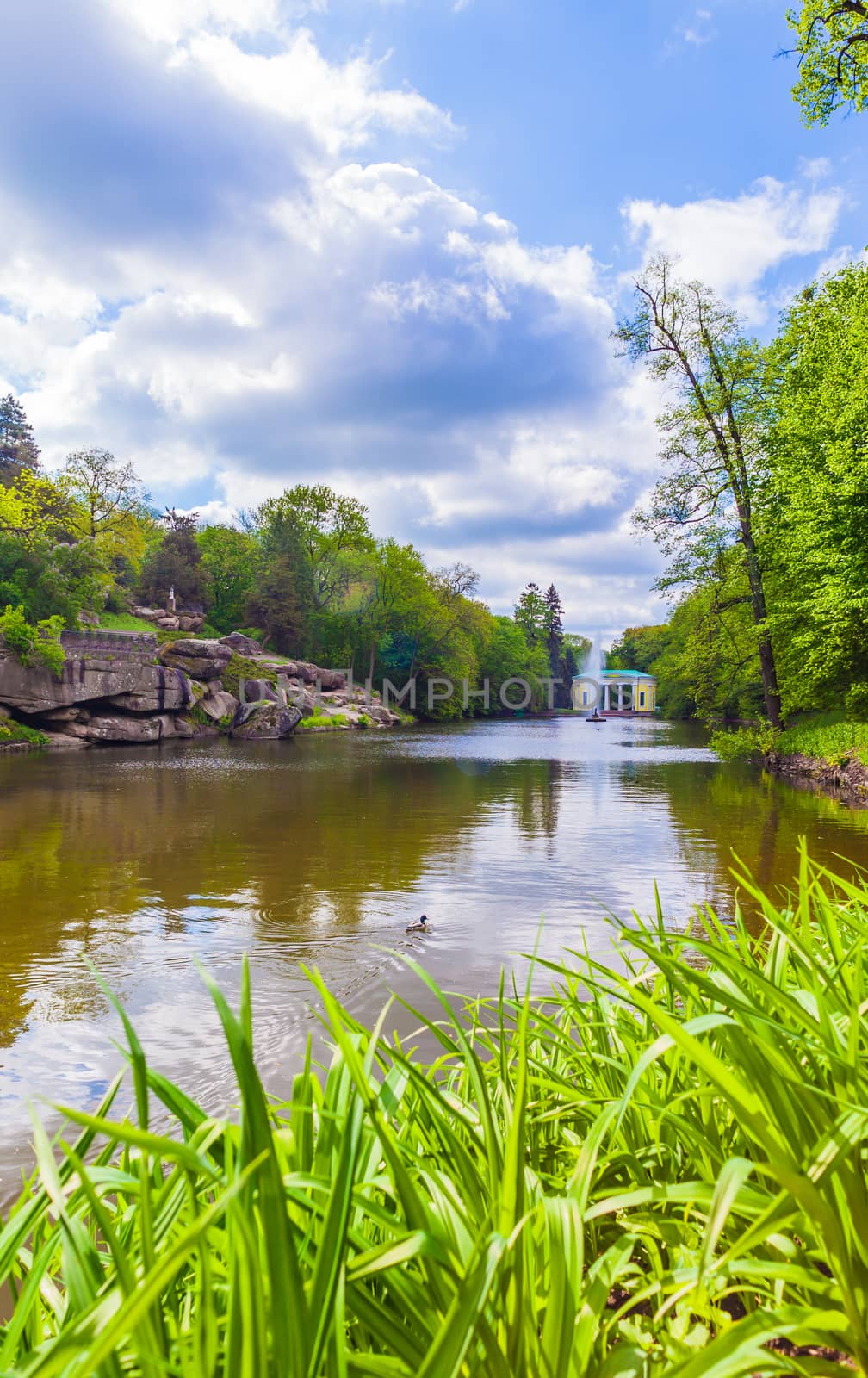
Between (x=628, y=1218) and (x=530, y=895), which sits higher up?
(x=628, y=1218)

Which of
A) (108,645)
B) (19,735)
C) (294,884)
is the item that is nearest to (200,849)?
(294,884)

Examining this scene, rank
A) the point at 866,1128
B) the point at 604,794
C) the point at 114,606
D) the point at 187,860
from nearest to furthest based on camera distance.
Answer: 1. the point at 866,1128
2. the point at 187,860
3. the point at 604,794
4. the point at 114,606

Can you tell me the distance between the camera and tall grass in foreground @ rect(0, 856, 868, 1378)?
31.0 inches

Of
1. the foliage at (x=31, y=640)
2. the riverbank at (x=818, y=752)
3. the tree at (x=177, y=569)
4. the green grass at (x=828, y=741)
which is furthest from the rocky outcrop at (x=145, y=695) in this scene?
the green grass at (x=828, y=741)

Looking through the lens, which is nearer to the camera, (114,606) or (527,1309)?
(527,1309)

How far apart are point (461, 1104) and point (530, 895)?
6.11 metres

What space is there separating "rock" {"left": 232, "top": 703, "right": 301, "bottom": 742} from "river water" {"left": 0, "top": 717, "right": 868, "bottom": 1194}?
15614mm

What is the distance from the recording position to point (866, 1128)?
1.09 meters

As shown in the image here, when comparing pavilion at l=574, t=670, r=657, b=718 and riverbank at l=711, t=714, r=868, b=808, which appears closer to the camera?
riverbank at l=711, t=714, r=868, b=808

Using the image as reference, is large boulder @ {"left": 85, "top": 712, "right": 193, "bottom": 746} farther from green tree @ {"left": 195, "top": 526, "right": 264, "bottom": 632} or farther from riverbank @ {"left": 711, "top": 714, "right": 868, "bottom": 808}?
green tree @ {"left": 195, "top": 526, "right": 264, "bottom": 632}

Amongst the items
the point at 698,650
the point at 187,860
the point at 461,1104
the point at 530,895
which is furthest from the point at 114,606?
the point at 461,1104

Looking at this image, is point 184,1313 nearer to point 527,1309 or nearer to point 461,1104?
point 527,1309

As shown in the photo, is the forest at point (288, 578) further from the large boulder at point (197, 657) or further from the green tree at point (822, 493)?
the green tree at point (822, 493)

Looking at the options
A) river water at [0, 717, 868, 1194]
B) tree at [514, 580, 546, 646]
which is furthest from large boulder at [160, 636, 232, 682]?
tree at [514, 580, 546, 646]
